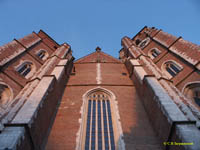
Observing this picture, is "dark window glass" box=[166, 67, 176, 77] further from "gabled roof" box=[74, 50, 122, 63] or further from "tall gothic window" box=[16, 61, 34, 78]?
"tall gothic window" box=[16, 61, 34, 78]

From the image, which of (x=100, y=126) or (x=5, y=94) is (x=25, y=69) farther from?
(x=100, y=126)

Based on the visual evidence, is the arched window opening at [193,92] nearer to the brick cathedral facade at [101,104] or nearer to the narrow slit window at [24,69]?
the brick cathedral facade at [101,104]

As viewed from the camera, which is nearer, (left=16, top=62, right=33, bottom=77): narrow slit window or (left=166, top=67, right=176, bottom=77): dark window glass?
(left=16, top=62, right=33, bottom=77): narrow slit window

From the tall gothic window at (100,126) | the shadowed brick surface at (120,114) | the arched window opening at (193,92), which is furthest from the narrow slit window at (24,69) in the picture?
the arched window opening at (193,92)

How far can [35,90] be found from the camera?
855 cm

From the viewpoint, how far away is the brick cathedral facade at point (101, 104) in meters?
6.46

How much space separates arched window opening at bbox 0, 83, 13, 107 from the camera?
10109mm

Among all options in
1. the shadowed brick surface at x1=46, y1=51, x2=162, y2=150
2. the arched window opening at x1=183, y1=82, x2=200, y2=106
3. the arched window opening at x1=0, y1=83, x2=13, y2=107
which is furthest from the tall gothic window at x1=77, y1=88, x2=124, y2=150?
the arched window opening at x1=183, y1=82, x2=200, y2=106

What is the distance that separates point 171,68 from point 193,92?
377 centimetres

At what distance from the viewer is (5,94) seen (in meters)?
10.5

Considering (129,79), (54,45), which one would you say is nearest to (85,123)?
(129,79)

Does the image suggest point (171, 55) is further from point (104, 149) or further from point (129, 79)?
point (104, 149)

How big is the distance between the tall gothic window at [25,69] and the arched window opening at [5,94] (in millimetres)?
2404

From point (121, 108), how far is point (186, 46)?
763 cm
